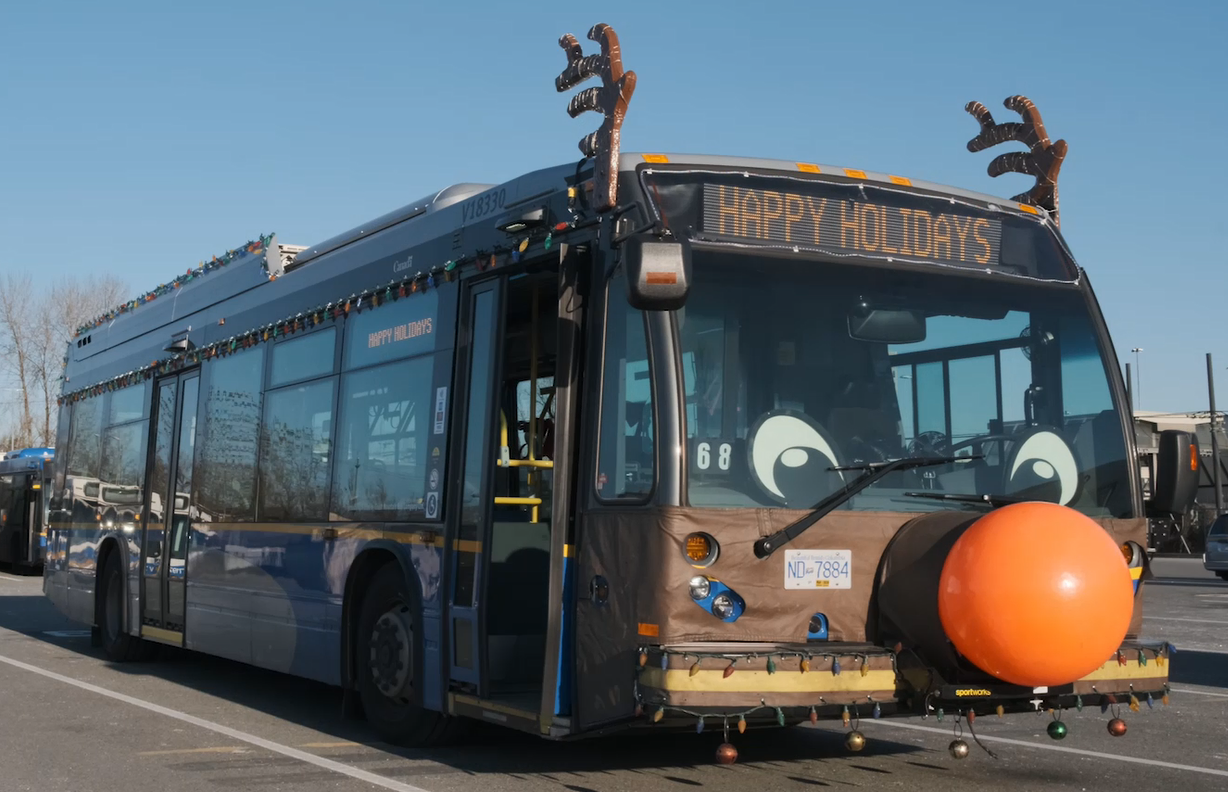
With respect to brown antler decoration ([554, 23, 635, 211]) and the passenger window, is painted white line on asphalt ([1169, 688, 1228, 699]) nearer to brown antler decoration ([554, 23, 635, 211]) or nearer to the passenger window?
the passenger window

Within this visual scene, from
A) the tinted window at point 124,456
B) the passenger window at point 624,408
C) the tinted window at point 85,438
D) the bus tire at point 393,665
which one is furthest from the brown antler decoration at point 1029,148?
the tinted window at point 85,438

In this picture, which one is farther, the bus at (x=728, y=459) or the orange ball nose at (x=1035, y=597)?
the bus at (x=728, y=459)

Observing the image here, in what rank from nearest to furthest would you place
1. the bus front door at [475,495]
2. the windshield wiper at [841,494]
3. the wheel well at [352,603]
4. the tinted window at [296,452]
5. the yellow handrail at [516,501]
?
the windshield wiper at [841,494]
the bus front door at [475,495]
the yellow handrail at [516,501]
the wheel well at [352,603]
the tinted window at [296,452]

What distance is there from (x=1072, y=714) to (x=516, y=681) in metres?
4.77

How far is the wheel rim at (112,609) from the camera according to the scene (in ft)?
48.1

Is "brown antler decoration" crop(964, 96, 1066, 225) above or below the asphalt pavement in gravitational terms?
above

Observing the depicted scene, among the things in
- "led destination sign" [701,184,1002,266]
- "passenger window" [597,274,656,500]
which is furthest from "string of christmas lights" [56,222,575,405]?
"led destination sign" [701,184,1002,266]

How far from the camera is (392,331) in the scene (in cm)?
943

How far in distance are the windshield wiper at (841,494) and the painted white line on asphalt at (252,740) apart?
2272 mm

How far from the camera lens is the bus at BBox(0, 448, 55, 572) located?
35.8m

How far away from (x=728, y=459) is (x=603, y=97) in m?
2.01

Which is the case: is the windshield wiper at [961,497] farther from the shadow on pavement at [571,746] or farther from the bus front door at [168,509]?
the bus front door at [168,509]

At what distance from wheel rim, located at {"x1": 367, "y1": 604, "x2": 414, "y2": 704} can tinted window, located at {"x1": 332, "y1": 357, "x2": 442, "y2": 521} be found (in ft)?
2.06

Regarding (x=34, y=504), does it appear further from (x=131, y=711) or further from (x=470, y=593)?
(x=470, y=593)
